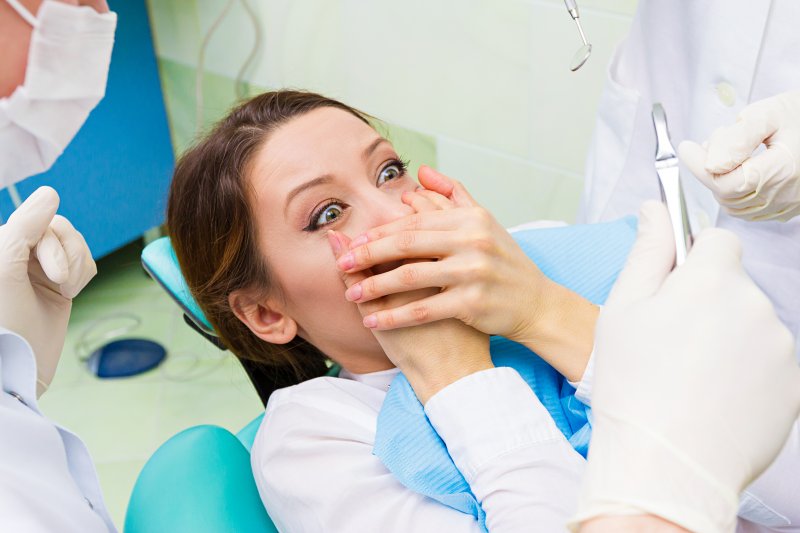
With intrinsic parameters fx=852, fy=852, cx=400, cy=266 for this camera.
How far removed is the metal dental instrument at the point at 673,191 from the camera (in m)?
0.90

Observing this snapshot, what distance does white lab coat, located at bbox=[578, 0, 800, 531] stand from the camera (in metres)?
1.30

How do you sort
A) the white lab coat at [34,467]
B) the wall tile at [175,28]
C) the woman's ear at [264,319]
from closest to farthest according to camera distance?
the white lab coat at [34,467]
the woman's ear at [264,319]
the wall tile at [175,28]

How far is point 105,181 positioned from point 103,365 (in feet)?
2.06

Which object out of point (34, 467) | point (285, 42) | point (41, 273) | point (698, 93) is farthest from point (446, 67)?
point (34, 467)

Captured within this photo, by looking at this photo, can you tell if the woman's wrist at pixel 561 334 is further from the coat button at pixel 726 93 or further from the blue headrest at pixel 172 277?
the blue headrest at pixel 172 277

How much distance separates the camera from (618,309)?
804mm

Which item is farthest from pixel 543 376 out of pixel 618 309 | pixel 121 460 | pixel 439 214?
pixel 121 460

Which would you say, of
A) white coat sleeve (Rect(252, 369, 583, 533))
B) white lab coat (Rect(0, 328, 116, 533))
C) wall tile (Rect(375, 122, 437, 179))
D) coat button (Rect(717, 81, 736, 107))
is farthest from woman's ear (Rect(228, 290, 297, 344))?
wall tile (Rect(375, 122, 437, 179))

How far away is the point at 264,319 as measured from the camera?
138cm

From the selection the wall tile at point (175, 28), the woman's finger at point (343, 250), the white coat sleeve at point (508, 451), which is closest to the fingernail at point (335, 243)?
the woman's finger at point (343, 250)

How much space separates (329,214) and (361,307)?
0.51ft

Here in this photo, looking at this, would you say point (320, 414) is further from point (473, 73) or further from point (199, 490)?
point (473, 73)

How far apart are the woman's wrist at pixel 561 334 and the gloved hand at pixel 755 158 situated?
25 cm

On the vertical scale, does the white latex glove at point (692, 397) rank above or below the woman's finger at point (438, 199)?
above
